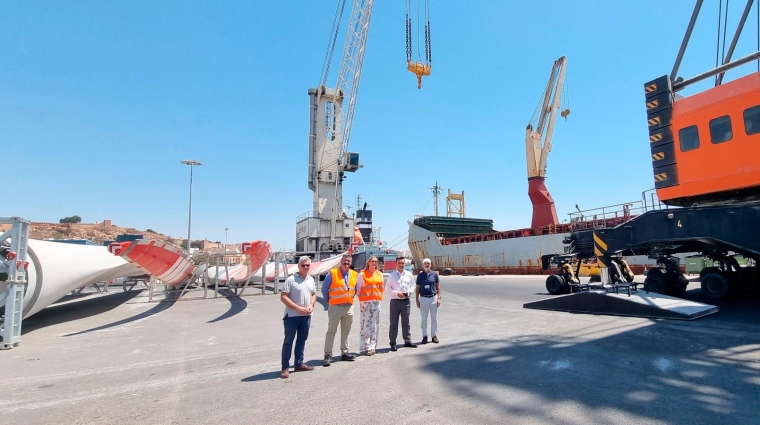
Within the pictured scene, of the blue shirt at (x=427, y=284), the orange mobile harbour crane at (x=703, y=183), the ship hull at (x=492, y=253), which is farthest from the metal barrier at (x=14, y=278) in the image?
the ship hull at (x=492, y=253)

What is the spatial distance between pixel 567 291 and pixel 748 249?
6.17 m

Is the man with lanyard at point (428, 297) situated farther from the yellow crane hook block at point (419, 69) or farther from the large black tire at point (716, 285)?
the yellow crane hook block at point (419, 69)

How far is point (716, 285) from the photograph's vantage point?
9.59m

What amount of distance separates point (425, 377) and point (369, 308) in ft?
5.11

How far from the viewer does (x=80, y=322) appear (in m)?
10.1

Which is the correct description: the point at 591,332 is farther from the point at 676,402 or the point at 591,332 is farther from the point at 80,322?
the point at 80,322

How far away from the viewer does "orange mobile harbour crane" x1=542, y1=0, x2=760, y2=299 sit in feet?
25.1

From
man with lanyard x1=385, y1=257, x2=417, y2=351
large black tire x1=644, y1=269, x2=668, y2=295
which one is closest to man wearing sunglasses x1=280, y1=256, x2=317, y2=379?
man with lanyard x1=385, y1=257, x2=417, y2=351

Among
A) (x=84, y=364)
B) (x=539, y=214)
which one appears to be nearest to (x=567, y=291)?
(x=84, y=364)

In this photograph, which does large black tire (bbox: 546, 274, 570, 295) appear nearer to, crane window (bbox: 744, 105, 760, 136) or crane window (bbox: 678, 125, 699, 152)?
crane window (bbox: 678, 125, 699, 152)

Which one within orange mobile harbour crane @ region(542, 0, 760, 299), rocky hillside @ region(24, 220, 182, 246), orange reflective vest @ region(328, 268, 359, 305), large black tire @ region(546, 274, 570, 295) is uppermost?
rocky hillside @ region(24, 220, 182, 246)

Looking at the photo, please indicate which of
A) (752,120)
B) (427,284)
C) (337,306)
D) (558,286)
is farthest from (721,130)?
(337,306)

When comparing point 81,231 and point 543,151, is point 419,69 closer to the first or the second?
point 543,151

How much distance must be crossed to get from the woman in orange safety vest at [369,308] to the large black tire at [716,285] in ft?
30.0
